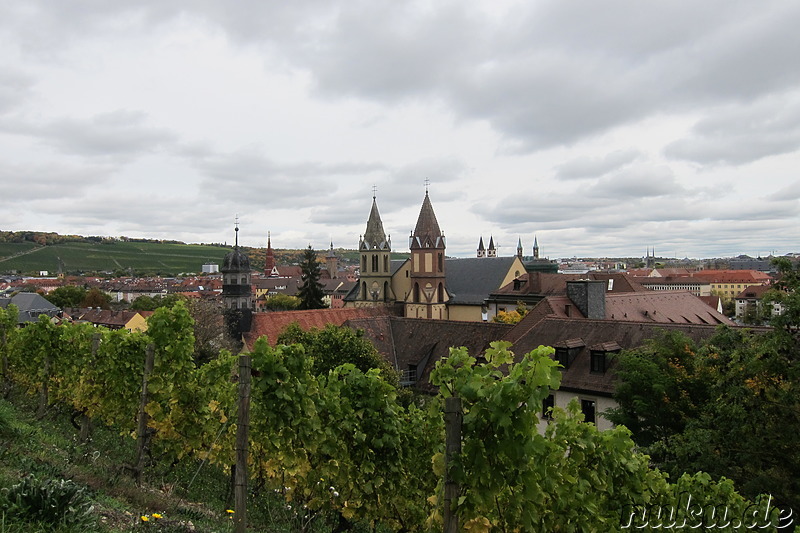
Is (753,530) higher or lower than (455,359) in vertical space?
lower

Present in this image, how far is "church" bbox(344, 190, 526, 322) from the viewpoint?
60.0 meters

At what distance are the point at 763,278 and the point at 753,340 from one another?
150454 millimetres

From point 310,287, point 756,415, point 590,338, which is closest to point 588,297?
point 590,338

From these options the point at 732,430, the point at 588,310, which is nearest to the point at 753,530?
the point at 732,430

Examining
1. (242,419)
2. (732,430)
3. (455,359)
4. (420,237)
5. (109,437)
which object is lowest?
(109,437)

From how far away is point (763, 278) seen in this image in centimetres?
13838

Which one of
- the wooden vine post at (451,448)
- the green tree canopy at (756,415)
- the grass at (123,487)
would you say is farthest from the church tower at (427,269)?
the wooden vine post at (451,448)

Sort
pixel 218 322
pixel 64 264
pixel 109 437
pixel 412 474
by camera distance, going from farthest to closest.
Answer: pixel 64 264
pixel 218 322
pixel 109 437
pixel 412 474

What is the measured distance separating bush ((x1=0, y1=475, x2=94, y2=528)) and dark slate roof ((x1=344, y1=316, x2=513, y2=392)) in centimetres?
2360

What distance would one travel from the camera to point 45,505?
Result: 555 cm

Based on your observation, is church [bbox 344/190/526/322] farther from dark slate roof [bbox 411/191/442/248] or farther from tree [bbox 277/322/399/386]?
tree [bbox 277/322/399/386]

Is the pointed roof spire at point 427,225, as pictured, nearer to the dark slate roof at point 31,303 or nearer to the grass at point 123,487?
the dark slate roof at point 31,303

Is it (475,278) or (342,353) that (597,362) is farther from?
(475,278)

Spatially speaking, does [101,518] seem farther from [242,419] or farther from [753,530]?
[753,530]
